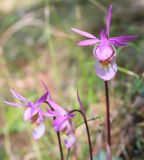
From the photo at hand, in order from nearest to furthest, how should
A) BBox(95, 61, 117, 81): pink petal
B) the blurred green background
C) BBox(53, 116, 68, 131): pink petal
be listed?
BBox(95, 61, 117, 81): pink petal → BBox(53, 116, 68, 131): pink petal → the blurred green background

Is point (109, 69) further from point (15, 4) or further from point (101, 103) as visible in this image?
point (15, 4)

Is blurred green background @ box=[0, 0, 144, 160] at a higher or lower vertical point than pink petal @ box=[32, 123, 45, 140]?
higher

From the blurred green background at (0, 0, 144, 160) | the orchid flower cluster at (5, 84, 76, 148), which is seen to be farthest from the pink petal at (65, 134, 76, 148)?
the blurred green background at (0, 0, 144, 160)

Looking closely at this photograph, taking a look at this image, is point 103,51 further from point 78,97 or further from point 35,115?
point 35,115

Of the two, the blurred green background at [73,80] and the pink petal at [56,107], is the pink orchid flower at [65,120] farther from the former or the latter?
the blurred green background at [73,80]

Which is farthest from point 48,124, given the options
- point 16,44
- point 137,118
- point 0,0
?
point 0,0

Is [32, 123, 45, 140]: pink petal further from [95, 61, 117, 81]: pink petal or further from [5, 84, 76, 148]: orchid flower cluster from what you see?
[95, 61, 117, 81]: pink petal
